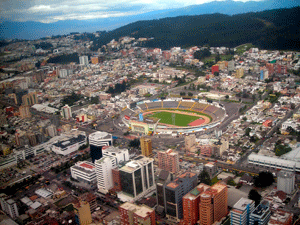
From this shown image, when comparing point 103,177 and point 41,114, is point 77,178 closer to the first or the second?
point 103,177

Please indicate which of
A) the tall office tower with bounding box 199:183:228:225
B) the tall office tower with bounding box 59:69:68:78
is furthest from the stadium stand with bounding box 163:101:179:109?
the tall office tower with bounding box 59:69:68:78

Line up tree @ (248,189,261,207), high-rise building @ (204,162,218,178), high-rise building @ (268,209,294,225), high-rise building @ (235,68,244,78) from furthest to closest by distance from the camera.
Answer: high-rise building @ (235,68,244,78) → high-rise building @ (204,162,218,178) → tree @ (248,189,261,207) → high-rise building @ (268,209,294,225)

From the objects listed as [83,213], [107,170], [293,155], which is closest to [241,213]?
[83,213]

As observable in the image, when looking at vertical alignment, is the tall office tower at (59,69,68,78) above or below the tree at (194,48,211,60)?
below

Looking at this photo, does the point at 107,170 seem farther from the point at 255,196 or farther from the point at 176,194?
the point at 255,196

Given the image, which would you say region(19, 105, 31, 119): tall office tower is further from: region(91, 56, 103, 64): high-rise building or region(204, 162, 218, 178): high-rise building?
region(91, 56, 103, 64): high-rise building
